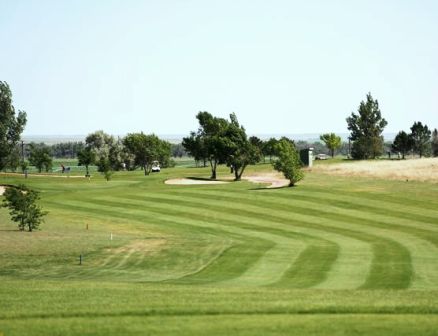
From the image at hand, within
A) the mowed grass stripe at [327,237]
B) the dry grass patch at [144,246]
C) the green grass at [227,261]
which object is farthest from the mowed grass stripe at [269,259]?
the dry grass patch at [144,246]

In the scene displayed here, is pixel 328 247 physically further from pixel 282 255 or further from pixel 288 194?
pixel 288 194

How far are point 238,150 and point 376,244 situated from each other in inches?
1901

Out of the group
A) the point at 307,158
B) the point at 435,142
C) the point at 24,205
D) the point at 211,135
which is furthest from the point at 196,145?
the point at 435,142

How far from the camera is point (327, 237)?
1885 inches

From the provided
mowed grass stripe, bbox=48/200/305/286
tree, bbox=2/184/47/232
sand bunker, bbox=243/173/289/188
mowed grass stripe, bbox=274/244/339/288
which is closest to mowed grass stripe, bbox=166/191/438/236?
mowed grass stripe, bbox=274/244/339/288

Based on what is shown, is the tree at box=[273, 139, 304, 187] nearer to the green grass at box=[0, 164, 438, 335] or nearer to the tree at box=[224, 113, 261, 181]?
the green grass at box=[0, 164, 438, 335]

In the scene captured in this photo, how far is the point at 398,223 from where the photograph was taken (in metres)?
53.3

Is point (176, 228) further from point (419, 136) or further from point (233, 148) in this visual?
point (419, 136)

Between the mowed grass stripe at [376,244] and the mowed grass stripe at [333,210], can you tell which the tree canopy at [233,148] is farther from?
the mowed grass stripe at [376,244]

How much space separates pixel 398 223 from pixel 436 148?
4633 inches

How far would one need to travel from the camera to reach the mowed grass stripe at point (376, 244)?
3094 cm

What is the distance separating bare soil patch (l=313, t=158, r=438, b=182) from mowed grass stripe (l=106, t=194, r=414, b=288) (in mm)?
28525

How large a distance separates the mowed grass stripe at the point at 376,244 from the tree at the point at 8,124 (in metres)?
42.7

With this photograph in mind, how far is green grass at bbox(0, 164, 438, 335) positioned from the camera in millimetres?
17141
